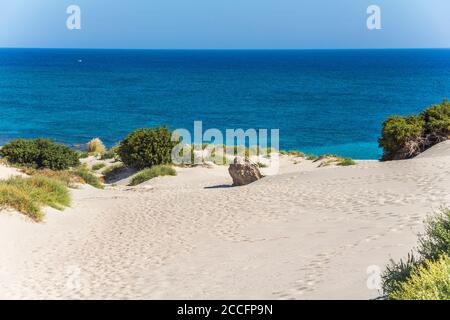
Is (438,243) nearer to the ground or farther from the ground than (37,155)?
farther from the ground

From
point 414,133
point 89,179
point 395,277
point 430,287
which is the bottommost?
point 89,179

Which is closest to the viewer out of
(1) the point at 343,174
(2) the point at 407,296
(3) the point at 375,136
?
(2) the point at 407,296

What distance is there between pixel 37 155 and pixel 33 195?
1005 centimetres

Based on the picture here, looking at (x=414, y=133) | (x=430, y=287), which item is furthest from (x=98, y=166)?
(x=430, y=287)

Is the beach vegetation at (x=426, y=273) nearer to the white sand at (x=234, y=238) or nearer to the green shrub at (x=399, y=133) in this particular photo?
the white sand at (x=234, y=238)

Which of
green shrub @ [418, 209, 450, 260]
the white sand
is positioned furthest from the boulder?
green shrub @ [418, 209, 450, 260]

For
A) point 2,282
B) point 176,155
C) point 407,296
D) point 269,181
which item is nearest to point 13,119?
point 176,155

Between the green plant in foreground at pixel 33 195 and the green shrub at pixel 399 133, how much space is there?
13803 millimetres

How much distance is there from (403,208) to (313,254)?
3822 millimetres

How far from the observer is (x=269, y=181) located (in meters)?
20.1

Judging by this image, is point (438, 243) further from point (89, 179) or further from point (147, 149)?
point (147, 149)

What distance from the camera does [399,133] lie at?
2269 centimetres

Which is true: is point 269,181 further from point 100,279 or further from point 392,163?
point 100,279

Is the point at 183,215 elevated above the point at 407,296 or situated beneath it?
situated beneath
